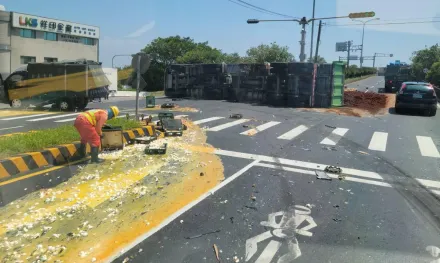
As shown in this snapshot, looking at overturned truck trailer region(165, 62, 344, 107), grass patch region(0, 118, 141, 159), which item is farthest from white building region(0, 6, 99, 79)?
grass patch region(0, 118, 141, 159)

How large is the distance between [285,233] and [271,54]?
4798cm

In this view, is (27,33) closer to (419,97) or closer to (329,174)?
(419,97)

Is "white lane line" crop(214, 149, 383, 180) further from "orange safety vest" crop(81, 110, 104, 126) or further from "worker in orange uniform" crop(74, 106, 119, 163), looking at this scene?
"orange safety vest" crop(81, 110, 104, 126)

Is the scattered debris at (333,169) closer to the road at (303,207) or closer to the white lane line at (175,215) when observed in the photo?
the road at (303,207)

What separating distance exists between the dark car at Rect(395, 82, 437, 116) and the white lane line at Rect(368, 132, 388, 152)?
6746 millimetres

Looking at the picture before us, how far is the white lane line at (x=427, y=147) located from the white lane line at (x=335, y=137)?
7.35 feet

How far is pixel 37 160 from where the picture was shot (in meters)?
7.21

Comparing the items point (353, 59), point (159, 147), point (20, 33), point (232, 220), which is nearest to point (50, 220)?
point (232, 220)

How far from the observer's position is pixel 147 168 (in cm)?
753

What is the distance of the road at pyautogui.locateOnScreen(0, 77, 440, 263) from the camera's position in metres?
4.16

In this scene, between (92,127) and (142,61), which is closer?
(92,127)

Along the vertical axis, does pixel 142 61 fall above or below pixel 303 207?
above

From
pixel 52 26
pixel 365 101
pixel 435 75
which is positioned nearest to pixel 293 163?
pixel 365 101

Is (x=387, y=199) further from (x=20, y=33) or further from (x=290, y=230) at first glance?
(x=20, y=33)
